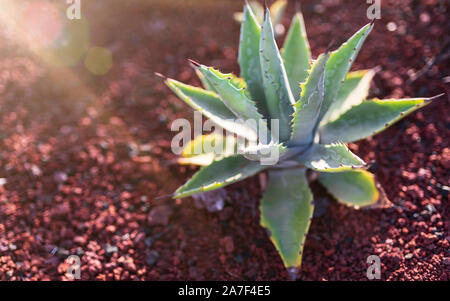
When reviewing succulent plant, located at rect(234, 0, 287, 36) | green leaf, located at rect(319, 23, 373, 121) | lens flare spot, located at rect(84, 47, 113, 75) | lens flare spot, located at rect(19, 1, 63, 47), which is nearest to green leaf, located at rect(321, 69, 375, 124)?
green leaf, located at rect(319, 23, 373, 121)

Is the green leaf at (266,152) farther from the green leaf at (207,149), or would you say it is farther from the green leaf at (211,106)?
the green leaf at (207,149)

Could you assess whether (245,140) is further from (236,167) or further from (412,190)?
(412,190)

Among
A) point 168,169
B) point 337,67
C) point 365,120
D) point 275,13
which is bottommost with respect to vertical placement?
point 168,169

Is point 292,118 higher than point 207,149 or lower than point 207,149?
higher

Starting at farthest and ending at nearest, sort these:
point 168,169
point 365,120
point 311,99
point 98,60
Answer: point 98,60 < point 168,169 < point 365,120 < point 311,99

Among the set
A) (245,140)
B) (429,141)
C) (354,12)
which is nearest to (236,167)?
(245,140)

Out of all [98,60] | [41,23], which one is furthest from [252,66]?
[41,23]

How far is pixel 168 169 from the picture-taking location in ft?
7.74

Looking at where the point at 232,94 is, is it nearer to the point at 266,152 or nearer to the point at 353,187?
the point at 266,152

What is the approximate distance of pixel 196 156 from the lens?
2096mm

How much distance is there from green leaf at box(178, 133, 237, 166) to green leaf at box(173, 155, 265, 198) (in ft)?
0.35

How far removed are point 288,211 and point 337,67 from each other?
67cm

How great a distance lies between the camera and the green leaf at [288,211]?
1.82 m

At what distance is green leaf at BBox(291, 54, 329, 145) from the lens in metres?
1.65
